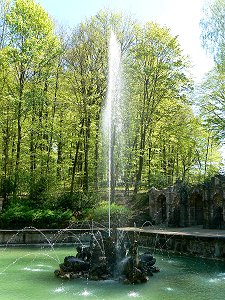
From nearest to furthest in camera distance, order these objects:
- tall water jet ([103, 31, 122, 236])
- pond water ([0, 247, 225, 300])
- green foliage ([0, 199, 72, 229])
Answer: pond water ([0, 247, 225, 300]), green foliage ([0, 199, 72, 229]), tall water jet ([103, 31, 122, 236])

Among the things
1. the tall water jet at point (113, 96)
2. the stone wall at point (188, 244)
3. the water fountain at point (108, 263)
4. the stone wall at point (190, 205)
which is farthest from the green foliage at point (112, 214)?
the water fountain at point (108, 263)

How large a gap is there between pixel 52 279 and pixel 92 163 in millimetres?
19226

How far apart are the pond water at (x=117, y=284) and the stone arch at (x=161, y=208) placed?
11143mm

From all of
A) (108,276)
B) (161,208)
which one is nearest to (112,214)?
(161,208)

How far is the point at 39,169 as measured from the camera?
2656 cm

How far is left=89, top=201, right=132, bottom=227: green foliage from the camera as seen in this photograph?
936 inches

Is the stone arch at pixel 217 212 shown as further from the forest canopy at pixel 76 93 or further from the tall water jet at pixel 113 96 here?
the tall water jet at pixel 113 96

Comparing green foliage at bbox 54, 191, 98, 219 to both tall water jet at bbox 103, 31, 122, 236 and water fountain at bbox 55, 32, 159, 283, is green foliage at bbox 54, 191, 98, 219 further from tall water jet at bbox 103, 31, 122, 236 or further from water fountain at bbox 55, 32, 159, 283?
water fountain at bbox 55, 32, 159, 283

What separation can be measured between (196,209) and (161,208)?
297 centimetres

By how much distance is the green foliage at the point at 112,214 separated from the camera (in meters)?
23.8

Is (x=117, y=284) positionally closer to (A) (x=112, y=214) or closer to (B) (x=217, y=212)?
(B) (x=217, y=212)

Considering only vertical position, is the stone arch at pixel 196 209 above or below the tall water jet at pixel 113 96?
below

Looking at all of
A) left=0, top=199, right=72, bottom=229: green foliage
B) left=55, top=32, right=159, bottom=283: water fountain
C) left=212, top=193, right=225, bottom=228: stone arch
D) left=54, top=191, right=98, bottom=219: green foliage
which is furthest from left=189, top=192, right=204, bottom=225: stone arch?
left=55, top=32, right=159, bottom=283: water fountain

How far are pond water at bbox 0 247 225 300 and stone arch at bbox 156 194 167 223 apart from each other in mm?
11143
